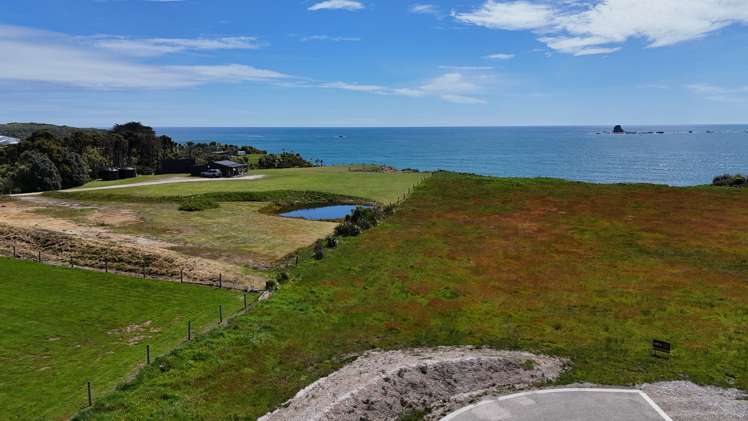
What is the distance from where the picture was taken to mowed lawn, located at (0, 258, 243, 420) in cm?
2128

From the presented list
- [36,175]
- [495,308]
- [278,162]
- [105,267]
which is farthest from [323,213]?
[278,162]

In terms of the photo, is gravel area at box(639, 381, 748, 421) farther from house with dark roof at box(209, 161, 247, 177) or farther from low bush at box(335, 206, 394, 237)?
house with dark roof at box(209, 161, 247, 177)

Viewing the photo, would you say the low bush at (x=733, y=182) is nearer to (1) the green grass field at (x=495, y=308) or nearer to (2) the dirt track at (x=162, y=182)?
(1) the green grass field at (x=495, y=308)

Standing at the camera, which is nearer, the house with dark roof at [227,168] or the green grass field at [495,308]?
the green grass field at [495,308]

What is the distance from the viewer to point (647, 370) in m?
23.2

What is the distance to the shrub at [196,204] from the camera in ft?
231

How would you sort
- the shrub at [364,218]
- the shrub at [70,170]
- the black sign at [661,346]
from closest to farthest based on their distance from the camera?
the black sign at [661,346] < the shrub at [364,218] < the shrub at [70,170]

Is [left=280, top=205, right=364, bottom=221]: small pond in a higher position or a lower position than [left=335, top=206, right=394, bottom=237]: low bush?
lower

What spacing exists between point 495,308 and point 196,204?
5550 cm

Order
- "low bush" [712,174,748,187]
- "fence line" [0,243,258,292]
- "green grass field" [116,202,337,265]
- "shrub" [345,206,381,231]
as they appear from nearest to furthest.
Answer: "fence line" [0,243,258,292], "green grass field" [116,202,337,265], "shrub" [345,206,381,231], "low bush" [712,174,748,187]

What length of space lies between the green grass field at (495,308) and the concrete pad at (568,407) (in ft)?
5.45

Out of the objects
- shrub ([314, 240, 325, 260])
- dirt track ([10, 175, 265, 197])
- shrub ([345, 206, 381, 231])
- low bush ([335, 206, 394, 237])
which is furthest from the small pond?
dirt track ([10, 175, 265, 197])

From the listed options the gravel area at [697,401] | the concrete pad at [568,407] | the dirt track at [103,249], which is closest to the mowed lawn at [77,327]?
the dirt track at [103,249]

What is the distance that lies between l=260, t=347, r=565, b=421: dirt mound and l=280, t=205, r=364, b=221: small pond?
48019mm
